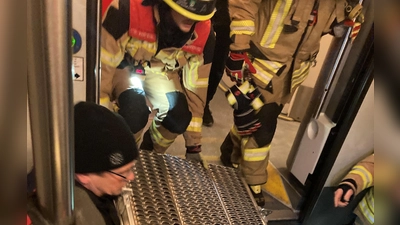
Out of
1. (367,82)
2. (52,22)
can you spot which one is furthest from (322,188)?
(52,22)

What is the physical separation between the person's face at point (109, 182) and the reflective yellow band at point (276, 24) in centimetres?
105

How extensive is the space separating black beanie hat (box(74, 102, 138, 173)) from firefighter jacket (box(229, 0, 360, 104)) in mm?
888

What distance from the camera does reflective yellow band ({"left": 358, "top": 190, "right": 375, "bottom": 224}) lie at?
1747mm

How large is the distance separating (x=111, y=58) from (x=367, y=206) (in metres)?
1.36

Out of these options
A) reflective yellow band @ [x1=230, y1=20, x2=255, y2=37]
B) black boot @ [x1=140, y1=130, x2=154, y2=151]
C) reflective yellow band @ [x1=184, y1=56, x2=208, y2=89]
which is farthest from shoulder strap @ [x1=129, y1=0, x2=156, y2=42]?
black boot @ [x1=140, y1=130, x2=154, y2=151]

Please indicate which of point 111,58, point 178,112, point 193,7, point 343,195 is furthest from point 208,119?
point 193,7

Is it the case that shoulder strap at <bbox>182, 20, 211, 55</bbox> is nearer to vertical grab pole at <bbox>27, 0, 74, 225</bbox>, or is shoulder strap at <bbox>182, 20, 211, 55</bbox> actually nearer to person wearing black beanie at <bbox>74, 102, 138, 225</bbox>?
person wearing black beanie at <bbox>74, 102, 138, 225</bbox>

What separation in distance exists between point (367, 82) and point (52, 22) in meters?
1.60


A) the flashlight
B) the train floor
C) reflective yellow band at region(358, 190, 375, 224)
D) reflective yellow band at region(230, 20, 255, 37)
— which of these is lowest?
the train floor

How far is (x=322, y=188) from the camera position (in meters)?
1.92

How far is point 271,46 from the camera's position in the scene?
179 cm

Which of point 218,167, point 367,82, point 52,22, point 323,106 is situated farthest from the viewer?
point 323,106

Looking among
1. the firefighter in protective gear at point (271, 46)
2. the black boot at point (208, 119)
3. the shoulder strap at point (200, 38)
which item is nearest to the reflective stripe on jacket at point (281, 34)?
the firefighter in protective gear at point (271, 46)

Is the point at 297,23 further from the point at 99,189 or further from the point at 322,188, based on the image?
the point at 99,189
